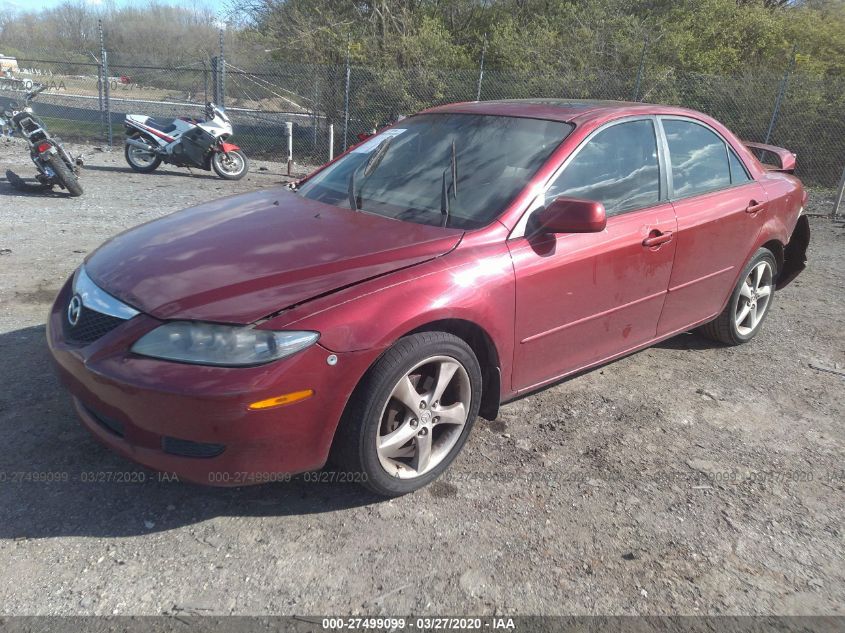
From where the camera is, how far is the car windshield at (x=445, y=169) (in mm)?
3209

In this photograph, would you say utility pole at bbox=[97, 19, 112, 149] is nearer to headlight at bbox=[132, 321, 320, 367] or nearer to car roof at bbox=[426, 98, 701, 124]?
car roof at bbox=[426, 98, 701, 124]

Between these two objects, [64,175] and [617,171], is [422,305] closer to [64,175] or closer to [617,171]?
[617,171]

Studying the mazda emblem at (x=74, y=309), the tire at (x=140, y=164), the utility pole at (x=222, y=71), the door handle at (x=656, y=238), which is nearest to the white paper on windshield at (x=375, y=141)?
the door handle at (x=656, y=238)

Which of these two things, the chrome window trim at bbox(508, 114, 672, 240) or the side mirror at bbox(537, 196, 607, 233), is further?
the chrome window trim at bbox(508, 114, 672, 240)

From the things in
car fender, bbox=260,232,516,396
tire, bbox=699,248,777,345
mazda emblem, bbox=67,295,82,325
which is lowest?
tire, bbox=699,248,777,345


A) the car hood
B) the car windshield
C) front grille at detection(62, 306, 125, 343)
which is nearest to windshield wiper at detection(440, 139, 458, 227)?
the car windshield

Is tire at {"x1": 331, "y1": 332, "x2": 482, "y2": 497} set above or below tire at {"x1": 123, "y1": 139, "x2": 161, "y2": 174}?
above

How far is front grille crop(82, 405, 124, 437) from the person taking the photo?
8.21 ft

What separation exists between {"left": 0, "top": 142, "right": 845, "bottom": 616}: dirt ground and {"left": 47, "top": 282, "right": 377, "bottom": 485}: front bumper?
323mm

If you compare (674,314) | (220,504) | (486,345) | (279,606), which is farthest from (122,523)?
(674,314)

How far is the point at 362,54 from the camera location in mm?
15789

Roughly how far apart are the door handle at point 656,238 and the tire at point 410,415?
1.31 meters

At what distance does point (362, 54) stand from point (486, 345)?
14.4 meters

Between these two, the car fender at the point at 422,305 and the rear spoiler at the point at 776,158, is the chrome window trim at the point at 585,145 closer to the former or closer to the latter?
the car fender at the point at 422,305
